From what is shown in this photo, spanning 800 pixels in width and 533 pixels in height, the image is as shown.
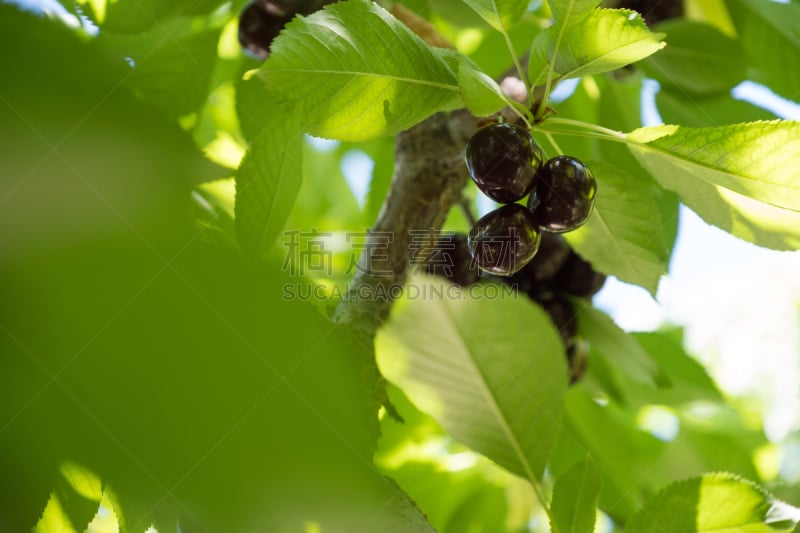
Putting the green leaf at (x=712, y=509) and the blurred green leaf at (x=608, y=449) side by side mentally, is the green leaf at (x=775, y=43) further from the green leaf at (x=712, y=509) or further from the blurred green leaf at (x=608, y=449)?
the green leaf at (x=712, y=509)

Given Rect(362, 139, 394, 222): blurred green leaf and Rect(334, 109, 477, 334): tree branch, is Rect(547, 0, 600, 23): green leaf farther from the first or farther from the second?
Rect(362, 139, 394, 222): blurred green leaf

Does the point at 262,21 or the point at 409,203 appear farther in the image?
the point at 262,21

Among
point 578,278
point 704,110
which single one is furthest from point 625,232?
point 704,110

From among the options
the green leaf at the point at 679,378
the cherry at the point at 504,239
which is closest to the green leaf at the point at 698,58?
the green leaf at the point at 679,378

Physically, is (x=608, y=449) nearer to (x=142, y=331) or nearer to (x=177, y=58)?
(x=177, y=58)

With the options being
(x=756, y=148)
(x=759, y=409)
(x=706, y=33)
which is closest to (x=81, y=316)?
(x=756, y=148)
